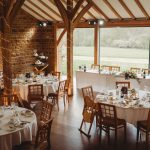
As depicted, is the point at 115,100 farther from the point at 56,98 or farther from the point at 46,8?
the point at 46,8

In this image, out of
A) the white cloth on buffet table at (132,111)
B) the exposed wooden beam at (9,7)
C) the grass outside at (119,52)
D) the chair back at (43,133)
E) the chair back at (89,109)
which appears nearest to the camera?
the chair back at (43,133)

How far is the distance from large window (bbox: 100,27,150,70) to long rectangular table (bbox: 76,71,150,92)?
2.67 m

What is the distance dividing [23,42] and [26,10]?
1609 mm

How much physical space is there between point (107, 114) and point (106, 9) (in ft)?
20.3

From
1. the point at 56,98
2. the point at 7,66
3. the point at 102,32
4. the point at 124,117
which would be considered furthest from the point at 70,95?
the point at 124,117

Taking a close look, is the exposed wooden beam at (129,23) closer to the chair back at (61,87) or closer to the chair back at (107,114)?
the chair back at (61,87)

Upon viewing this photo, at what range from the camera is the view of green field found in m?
16.5

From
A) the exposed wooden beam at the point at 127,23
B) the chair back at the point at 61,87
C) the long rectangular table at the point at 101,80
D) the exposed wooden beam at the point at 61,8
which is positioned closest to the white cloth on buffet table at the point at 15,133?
the chair back at the point at 61,87

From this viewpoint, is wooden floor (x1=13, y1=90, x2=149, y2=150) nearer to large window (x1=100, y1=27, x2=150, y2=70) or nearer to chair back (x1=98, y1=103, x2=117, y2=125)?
chair back (x1=98, y1=103, x2=117, y2=125)

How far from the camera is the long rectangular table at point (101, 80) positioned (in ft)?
35.3

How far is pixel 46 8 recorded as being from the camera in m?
13.0

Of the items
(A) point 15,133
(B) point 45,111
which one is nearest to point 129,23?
(B) point 45,111

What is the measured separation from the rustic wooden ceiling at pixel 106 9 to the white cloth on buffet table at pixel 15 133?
6540 mm

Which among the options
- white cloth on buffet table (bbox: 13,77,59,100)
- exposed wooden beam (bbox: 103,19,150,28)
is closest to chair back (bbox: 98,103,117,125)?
white cloth on buffet table (bbox: 13,77,59,100)
